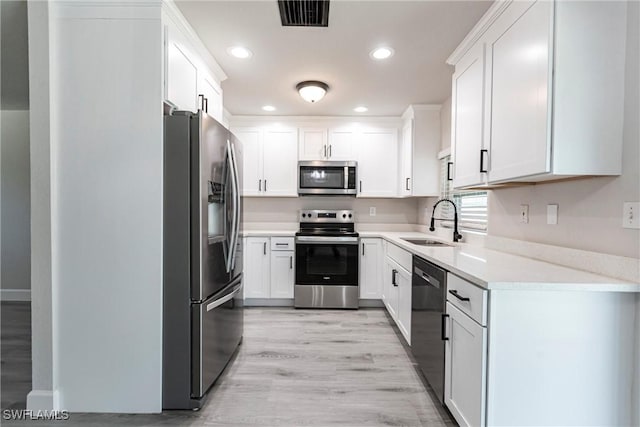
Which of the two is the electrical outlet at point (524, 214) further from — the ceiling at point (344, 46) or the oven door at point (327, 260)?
the oven door at point (327, 260)

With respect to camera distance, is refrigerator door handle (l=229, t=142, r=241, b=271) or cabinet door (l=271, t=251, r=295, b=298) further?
cabinet door (l=271, t=251, r=295, b=298)

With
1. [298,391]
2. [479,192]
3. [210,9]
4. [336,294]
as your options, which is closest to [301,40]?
[210,9]

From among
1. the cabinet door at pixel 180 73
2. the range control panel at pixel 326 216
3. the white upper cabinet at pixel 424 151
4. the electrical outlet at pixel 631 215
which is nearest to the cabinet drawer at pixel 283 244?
the range control panel at pixel 326 216

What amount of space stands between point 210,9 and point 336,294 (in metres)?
2.99

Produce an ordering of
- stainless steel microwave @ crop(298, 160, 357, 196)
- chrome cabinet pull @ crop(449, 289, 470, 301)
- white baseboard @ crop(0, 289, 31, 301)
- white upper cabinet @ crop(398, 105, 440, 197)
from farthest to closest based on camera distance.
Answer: white baseboard @ crop(0, 289, 31, 301) → stainless steel microwave @ crop(298, 160, 357, 196) → white upper cabinet @ crop(398, 105, 440, 197) → chrome cabinet pull @ crop(449, 289, 470, 301)

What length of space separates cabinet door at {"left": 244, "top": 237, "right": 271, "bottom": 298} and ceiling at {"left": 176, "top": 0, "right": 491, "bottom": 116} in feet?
5.60

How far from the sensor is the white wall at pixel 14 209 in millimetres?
4000

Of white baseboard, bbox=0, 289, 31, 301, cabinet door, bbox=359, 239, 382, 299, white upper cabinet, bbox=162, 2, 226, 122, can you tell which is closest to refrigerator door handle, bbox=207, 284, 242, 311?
white upper cabinet, bbox=162, 2, 226, 122

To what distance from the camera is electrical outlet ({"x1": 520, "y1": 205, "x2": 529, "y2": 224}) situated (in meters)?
1.96

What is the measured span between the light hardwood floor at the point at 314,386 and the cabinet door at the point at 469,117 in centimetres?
147

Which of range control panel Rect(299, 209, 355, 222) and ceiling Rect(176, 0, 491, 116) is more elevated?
ceiling Rect(176, 0, 491, 116)

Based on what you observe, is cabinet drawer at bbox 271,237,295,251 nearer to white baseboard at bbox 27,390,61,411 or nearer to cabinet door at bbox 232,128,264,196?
cabinet door at bbox 232,128,264,196

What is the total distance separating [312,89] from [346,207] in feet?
5.99

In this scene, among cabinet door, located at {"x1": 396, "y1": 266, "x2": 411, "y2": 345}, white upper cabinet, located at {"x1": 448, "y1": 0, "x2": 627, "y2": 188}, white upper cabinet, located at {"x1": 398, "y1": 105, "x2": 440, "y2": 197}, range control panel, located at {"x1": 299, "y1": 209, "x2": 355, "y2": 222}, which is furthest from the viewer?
range control panel, located at {"x1": 299, "y1": 209, "x2": 355, "y2": 222}
